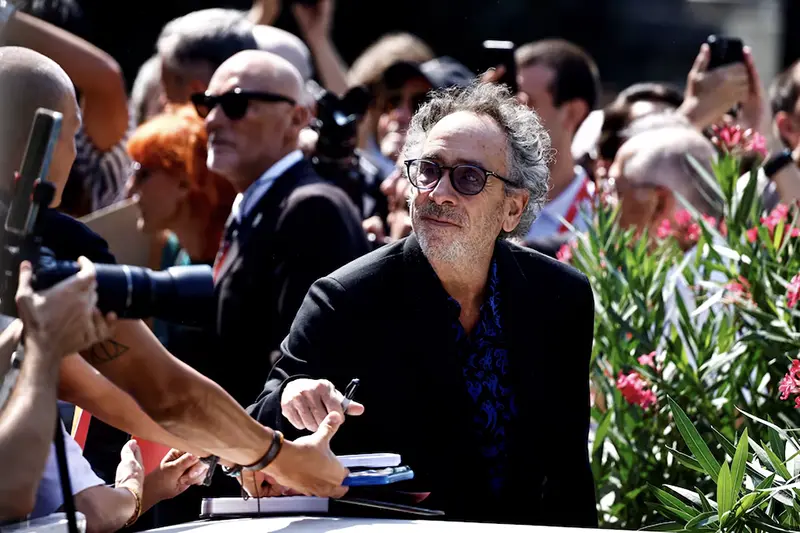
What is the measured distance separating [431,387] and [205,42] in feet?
8.84

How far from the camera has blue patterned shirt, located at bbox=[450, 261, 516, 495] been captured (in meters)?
3.16

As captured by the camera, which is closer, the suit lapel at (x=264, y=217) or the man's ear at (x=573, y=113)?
the suit lapel at (x=264, y=217)

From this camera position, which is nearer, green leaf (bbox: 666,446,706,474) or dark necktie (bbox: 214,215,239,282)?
green leaf (bbox: 666,446,706,474)

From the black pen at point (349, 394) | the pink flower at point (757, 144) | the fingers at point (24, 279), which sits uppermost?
the fingers at point (24, 279)

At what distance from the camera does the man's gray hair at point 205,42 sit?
5.35 meters

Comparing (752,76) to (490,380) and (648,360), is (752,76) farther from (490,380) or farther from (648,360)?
(490,380)

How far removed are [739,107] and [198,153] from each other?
2.41 m

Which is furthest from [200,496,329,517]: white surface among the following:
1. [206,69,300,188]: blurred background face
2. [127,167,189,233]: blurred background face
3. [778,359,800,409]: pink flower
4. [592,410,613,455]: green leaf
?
Result: [127,167,189,233]: blurred background face

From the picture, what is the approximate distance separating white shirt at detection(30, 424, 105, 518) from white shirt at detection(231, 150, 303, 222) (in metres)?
1.81

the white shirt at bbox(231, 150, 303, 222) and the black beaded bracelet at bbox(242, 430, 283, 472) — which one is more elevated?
the white shirt at bbox(231, 150, 303, 222)

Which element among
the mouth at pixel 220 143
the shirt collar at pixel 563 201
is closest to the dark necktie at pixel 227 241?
the mouth at pixel 220 143

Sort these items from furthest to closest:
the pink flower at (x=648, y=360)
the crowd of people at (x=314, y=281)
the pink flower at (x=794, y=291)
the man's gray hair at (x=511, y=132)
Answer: the pink flower at (x=648, y=360) < the pink flower at (x=794, y=291) < the man's gray hair at (x=511, y=132) < the crowd of people at (x=314, y=281)

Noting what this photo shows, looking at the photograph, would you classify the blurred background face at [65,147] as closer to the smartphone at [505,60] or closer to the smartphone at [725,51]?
the smartphone at [505,60]

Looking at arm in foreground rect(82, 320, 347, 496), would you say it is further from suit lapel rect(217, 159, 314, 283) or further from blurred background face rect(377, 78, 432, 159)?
blurred background face rect(377, 78, 432, 159)
